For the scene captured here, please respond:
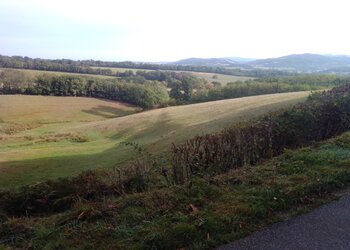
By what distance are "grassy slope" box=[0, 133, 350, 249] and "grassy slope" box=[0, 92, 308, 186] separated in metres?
16.6

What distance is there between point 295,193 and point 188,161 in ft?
9.94

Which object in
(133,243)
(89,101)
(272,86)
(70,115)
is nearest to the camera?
(133,243)

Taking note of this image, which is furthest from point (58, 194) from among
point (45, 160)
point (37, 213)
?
point (45, 160)

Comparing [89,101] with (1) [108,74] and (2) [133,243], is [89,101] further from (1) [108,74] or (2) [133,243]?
(2) [133,243]

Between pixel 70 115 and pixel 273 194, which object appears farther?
pixel 70 115

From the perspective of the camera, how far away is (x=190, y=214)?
215 inches

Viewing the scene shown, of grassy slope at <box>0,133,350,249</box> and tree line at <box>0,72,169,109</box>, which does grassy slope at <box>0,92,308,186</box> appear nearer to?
tree line at <box>0,72,169,109</box>

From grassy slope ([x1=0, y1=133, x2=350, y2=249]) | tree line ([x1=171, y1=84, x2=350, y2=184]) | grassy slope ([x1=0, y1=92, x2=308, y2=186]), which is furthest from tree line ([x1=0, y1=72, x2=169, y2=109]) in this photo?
grassy slope ([x1=0, y1=133, x2=350, y2=249])

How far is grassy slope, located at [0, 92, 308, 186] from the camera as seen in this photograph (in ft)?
89.6

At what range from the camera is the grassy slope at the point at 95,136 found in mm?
27298

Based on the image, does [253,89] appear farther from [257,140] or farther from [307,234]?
[307,234]

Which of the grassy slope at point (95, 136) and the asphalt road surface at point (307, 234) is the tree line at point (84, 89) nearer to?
the grassy slope at point (95, 136)

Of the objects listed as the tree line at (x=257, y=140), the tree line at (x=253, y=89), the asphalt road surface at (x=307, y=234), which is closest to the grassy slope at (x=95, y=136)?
the tree line at (x=257, y=140)

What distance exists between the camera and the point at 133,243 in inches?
190
